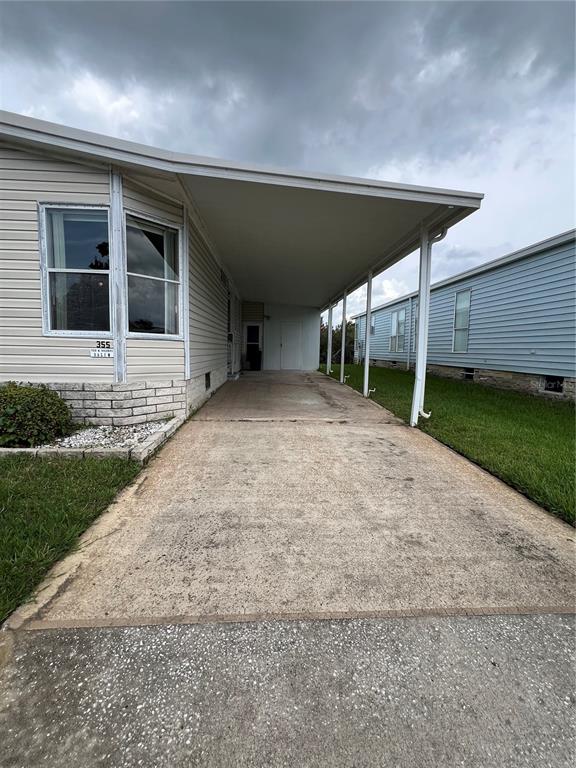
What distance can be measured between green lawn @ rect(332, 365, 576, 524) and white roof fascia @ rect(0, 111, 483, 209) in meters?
2.96

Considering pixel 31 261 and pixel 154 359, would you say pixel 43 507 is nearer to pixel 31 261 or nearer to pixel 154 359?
pixel 154 359

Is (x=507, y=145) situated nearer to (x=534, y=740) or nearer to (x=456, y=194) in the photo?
(x=456, y=194)

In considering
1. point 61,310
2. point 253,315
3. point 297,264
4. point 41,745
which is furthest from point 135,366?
point 253,315

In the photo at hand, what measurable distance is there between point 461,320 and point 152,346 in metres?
10.5

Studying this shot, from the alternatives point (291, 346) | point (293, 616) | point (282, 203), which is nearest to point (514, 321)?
point (282, 203)

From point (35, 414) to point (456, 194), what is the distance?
5.43 m

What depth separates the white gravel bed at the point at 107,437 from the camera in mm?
3604

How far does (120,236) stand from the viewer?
4.09 metres

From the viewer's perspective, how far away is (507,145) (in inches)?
317

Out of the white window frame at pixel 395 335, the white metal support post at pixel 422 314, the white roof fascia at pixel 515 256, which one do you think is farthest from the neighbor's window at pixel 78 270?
the white window frame at pixel 395 335

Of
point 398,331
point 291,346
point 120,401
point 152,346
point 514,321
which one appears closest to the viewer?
point 120,401

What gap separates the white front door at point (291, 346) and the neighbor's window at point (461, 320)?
21.0 feet

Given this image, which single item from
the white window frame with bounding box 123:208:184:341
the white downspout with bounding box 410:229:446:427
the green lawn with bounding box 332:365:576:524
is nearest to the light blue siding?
the green lawn with bounding box 332:365:576:524

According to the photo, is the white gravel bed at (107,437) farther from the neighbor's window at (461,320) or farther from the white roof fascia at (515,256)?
the neighbor's window at (461,320)
